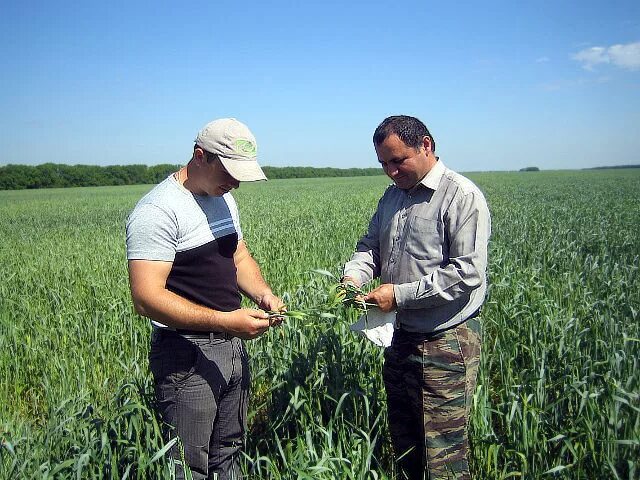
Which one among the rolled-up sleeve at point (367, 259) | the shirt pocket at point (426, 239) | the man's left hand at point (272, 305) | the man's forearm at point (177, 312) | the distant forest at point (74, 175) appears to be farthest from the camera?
the distant forest at point (74, 175)

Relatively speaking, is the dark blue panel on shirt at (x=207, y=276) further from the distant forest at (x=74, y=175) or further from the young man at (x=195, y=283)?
the distant forest at (x=74, y=175)

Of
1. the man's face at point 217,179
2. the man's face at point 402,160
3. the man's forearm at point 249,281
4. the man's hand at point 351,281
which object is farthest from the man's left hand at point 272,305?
the man's face at point 402,160

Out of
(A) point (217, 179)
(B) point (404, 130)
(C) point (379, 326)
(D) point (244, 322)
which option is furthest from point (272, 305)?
(B) point (404, 130)

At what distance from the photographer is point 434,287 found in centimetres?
230

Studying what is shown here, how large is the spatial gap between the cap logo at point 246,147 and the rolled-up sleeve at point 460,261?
A: 1000 mm

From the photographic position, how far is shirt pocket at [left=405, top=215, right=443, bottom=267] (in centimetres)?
242

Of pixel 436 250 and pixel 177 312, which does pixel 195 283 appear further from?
pixel 436 250

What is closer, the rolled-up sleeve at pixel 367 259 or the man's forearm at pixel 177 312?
the man's forearm at pixel 177 312

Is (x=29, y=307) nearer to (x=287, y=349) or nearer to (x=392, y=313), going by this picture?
(x=287, y=349)

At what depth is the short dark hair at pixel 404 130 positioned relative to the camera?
237cm

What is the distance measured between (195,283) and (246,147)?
70 cm

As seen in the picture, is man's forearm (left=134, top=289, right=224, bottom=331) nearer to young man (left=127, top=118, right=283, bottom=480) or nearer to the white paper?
young man (left=127, top=118, right=283, bottom=480)

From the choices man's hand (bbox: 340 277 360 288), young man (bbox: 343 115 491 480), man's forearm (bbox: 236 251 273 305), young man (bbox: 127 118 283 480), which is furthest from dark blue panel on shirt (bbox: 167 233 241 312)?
young man (bbox: 343 115 491 480)

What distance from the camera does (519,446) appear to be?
2512 mm
